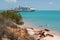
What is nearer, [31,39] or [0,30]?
[0,30]

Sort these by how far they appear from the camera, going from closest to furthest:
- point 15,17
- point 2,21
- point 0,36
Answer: point 0,36 < point 2,21 < point 15,17

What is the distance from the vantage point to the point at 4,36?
11.0 metres

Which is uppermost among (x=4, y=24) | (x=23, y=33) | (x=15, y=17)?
(x=4, y=24)

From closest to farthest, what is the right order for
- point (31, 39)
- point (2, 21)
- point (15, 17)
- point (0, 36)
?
point (0, 36), point (2, 21), point (31, 39), point (15, 17)

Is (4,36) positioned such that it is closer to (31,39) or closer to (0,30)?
(0,30)

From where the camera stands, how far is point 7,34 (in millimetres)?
11062

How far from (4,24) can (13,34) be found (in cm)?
85

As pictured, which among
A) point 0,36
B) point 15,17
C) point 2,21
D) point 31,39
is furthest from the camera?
point 15,17

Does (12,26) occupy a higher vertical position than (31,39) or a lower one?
higher

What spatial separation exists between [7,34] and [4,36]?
0.67 ft

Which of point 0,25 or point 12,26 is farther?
point 12,26

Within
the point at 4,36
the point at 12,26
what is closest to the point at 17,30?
the point at 12,26

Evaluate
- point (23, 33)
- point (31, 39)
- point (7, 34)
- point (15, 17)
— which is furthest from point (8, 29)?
point (15, 17)

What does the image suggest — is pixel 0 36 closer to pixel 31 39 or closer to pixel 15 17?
pixel 31 39
